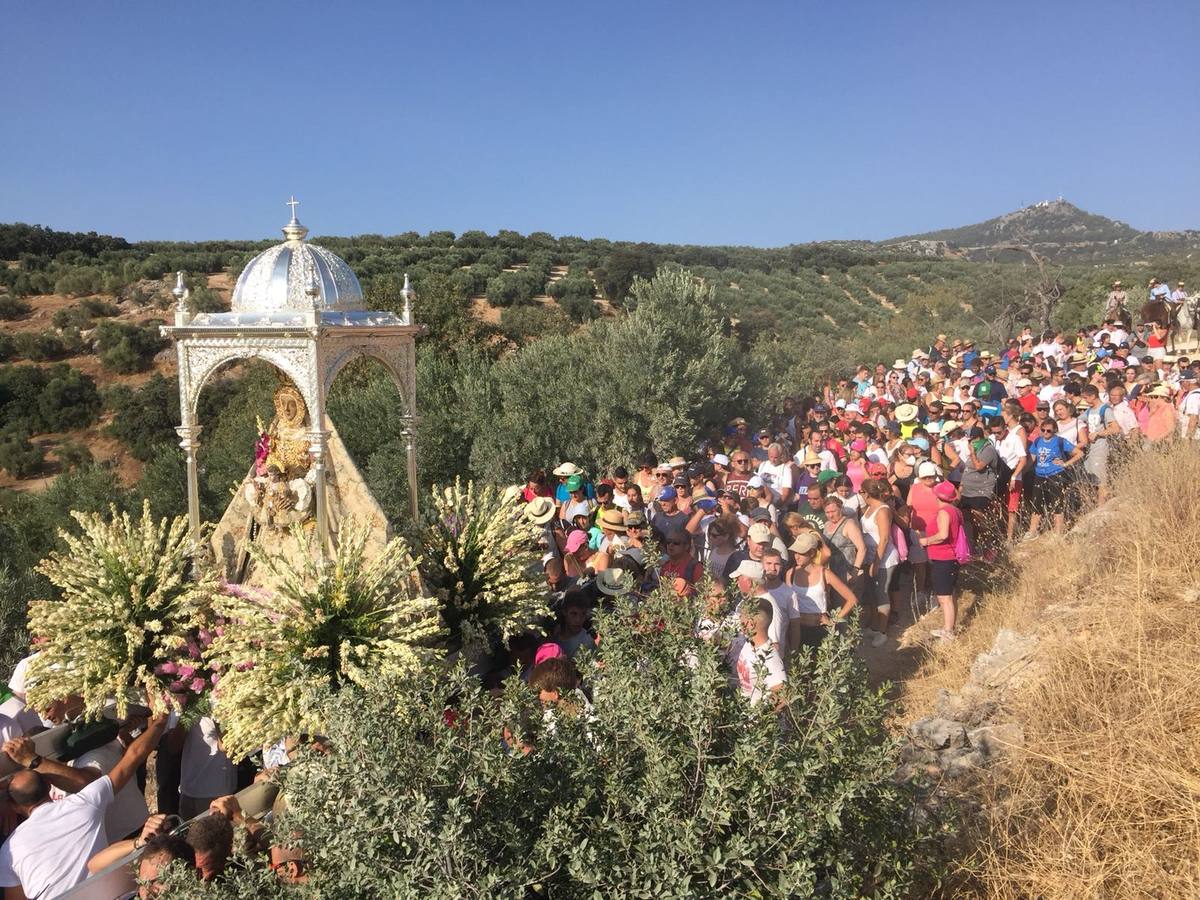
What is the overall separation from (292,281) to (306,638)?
8.03ft

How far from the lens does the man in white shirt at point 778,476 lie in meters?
9.90

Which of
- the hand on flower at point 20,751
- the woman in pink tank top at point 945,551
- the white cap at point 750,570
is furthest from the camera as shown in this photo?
the woman in pink tank top at point 945,551

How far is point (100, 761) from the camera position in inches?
213

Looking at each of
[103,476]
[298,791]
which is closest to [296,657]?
[298,791]

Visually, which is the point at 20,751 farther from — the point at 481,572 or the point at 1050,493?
the point at 1050,493

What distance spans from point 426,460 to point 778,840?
12.7 m

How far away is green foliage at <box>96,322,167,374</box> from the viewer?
36.8 meters

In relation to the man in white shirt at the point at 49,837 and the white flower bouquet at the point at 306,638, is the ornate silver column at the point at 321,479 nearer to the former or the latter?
the white flower bouquet at the point at 306,638

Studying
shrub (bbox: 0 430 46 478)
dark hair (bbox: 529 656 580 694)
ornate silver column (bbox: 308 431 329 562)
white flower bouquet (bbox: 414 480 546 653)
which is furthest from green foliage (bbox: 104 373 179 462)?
dark hair (bbox: 529 656 580 694)

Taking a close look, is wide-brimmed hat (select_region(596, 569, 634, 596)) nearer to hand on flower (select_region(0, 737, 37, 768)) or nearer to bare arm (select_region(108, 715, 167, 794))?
bare arm (select_region(108, 715, 167, 794))

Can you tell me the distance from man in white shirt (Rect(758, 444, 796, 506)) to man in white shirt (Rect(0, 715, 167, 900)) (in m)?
7.11

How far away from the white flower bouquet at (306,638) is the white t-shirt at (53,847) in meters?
0.75

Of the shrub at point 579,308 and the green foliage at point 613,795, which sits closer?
the green foliage at point 613,795

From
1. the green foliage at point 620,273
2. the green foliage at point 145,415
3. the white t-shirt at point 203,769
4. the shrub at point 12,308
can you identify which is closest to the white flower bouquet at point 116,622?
the white t-shirt at point 203,769
